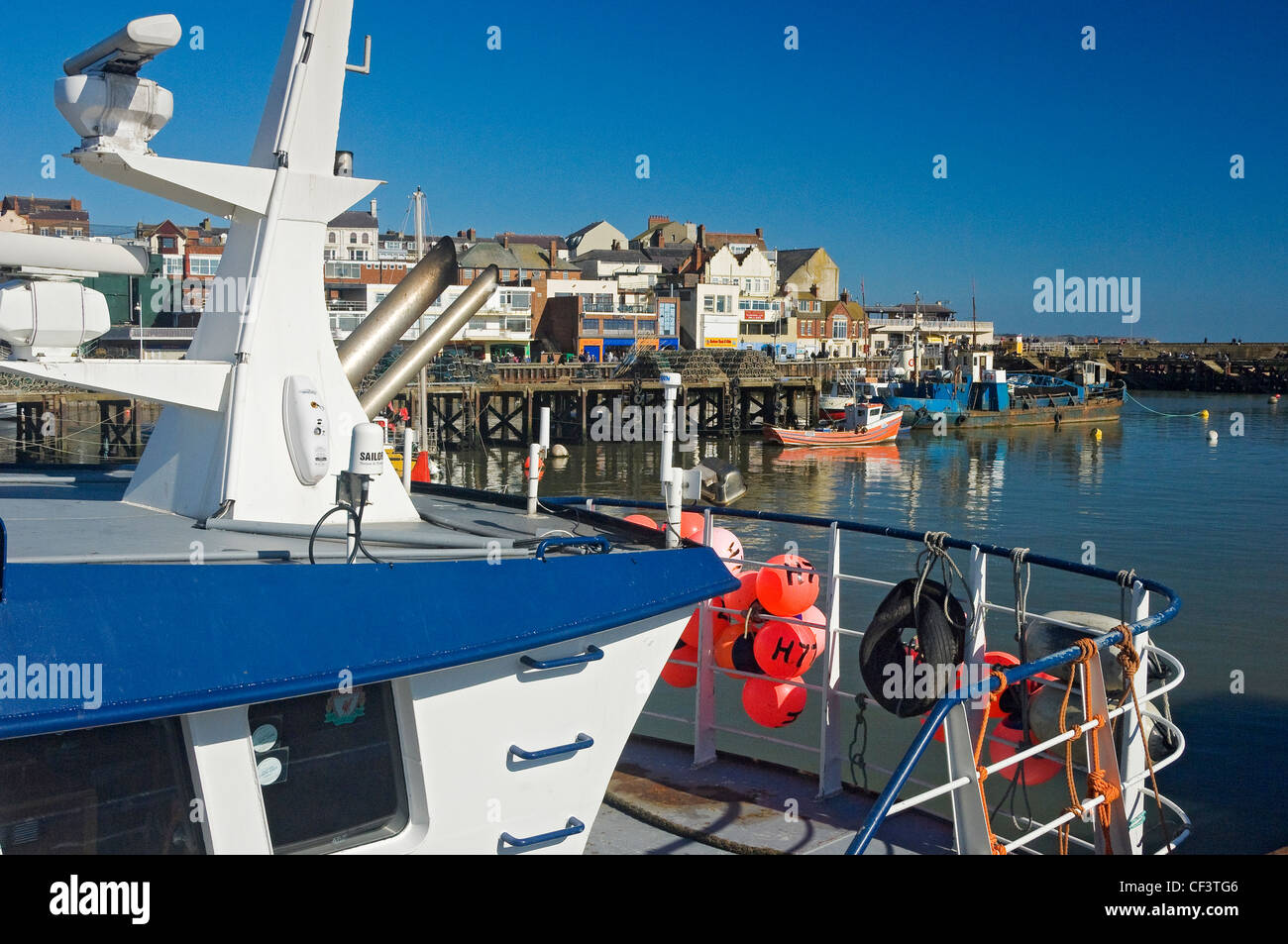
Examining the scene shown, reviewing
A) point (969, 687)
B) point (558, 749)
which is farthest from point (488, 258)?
point (969, 687)

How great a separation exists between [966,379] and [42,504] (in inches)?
2584

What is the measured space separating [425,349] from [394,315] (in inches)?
14.2

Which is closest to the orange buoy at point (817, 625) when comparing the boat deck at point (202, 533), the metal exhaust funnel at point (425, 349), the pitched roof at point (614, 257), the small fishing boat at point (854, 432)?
the boat deck at point (202, 533)

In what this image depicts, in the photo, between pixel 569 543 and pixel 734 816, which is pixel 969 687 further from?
pixel 734 816

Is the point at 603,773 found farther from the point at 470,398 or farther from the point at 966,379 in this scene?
the point at 966,379

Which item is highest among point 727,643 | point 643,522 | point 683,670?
point 643,522

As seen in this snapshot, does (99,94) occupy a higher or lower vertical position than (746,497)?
higher

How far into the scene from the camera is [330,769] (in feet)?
14.9

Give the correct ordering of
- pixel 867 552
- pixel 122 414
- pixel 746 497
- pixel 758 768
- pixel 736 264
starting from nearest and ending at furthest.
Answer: pixel 758 768 → pixel 867 552 → pixel 746 497 → pixel 122 414 → pixel 736 264

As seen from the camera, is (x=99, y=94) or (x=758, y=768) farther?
(x=758, y=768)

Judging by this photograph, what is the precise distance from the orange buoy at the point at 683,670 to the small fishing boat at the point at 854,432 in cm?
4506

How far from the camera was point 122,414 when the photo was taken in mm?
47219
